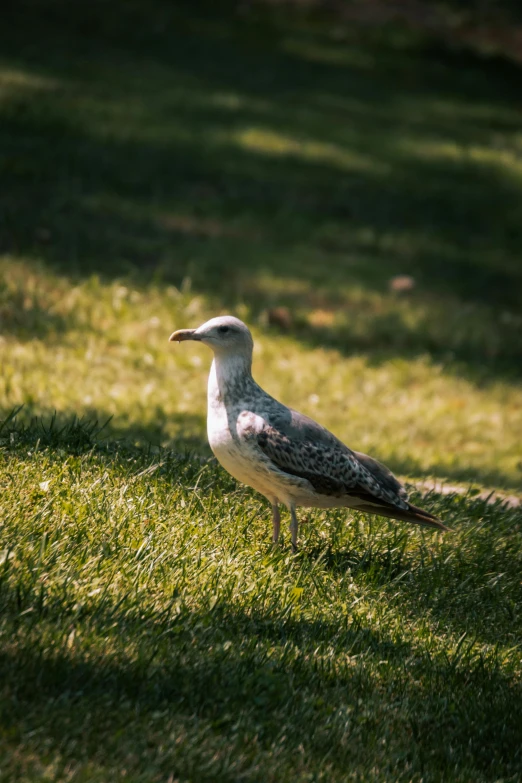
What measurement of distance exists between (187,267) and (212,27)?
33.0 ft

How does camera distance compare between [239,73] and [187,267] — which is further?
[239,73]

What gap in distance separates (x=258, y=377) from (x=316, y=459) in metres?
4.63

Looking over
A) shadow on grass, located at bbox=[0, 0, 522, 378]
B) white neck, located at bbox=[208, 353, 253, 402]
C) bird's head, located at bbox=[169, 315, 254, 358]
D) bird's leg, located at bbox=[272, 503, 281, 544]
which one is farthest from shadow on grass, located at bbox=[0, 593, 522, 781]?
shadow on grass, located at bbox=[0, 0, 522, 378]

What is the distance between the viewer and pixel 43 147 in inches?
502

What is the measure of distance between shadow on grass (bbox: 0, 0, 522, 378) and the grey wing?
5.36m

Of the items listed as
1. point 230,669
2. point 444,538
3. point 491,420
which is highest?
point 230,669

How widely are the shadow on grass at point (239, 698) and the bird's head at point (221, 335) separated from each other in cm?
137

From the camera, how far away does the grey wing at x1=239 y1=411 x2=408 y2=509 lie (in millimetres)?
4852

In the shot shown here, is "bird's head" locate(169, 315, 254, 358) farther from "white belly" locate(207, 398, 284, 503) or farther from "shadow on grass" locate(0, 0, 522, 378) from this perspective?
"shadow on grass" locate(0, 0, 522, 378)

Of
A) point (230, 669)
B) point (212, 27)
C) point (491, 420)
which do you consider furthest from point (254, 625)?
point (212, 27)

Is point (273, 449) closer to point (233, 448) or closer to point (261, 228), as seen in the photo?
point (233, 448)

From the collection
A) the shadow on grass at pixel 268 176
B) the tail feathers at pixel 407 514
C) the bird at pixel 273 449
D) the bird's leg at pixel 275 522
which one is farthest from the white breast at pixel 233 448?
the shadow on grass at pixel 268 176

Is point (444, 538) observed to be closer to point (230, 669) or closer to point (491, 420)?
point (230, 669)

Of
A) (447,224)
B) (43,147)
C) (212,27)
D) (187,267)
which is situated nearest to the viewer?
(187,267)
